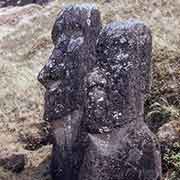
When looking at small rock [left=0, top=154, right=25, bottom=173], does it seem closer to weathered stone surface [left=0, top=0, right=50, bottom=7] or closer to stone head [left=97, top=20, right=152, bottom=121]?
stone head [left=97, top=20, right=152, bottom=121]

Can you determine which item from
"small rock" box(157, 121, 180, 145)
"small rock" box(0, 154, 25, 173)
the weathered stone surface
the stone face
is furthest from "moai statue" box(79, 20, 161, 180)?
the weathered stone surface

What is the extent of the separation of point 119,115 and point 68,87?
44.8 inches

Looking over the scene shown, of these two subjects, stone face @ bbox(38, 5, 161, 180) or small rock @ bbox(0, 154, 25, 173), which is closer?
stone face @ bbox(38, 5, 161, 180)

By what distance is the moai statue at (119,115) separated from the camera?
267 inches

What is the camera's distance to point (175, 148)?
8.02 meters

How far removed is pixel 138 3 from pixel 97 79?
1045cm

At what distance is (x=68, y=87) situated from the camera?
767cm

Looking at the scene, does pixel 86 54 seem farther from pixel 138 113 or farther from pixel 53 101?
pixel 138 113

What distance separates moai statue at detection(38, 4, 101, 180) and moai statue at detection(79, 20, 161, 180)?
71cm

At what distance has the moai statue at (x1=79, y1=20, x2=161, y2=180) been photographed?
6.78m

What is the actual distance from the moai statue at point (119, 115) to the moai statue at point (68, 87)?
71cm

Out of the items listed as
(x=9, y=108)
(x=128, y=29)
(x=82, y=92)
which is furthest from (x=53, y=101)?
Result: (x=9, y=108)

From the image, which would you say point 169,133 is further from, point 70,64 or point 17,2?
point 17,2

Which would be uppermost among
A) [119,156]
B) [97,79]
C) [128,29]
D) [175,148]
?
[128,29]
